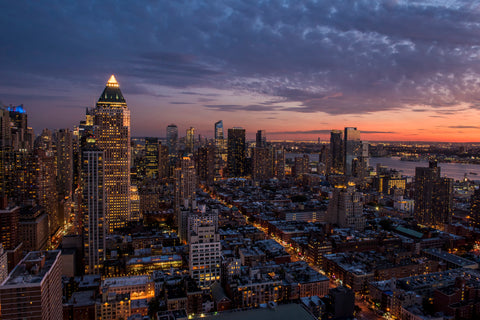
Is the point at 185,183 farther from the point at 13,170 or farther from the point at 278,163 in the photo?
Result: the point at 278,163

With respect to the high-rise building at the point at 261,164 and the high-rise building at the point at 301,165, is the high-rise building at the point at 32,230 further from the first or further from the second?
the high-rise building at the point at 301,165

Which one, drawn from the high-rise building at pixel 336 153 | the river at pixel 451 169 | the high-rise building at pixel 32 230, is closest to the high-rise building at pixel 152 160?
the high-rise building at pixel 32 230

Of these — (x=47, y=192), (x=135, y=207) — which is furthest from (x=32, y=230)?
(x=135, y=207)

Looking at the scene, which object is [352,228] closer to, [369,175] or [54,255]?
[54,255]

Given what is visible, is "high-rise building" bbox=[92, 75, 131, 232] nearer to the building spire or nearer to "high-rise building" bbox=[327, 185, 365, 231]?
the building spire

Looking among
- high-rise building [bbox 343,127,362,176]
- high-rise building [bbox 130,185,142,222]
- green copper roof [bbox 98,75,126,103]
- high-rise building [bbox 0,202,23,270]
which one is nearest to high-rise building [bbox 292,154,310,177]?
high-rise building [bbox 343,127,362,176]
